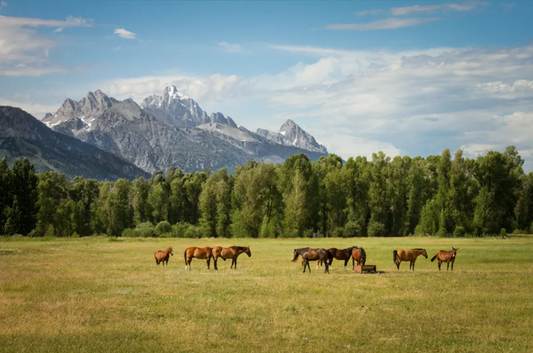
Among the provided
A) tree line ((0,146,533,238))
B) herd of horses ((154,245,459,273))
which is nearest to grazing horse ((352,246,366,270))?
herd of horses ((154,245,459,273))

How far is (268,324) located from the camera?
17.3 meters

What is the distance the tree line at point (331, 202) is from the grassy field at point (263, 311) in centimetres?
6334

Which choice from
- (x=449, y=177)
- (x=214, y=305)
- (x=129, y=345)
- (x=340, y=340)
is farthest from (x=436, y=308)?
(x=449, y=177)

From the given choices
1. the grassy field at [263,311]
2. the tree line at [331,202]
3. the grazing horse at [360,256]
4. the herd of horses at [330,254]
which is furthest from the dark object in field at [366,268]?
the tree line at [331,202]

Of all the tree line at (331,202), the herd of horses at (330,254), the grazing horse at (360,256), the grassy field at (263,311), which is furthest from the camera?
the tree line at (331,202)

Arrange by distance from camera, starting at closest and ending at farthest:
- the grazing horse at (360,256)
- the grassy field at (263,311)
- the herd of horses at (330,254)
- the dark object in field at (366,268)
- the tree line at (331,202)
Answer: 1. the grassy field at (263,311)
2. the dark object in field at (366,268)
3. the herd of horses at (330,254)
4. the grazing horse at (360,256)
5. the tree line at (331,202)

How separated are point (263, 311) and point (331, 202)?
3269 inches

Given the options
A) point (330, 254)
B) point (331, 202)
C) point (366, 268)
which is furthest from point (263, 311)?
point (331, 202)

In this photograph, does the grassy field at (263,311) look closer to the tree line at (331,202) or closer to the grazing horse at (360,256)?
the grazing horse at (360,256)

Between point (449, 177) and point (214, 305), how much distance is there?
276 feet

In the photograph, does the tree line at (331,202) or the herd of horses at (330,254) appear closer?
the herd of horses at (330,254)

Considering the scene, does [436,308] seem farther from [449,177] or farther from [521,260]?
[449,177]

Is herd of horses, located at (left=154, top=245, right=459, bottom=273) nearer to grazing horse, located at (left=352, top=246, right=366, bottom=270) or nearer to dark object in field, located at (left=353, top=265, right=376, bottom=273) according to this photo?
grazing horse, located at (left=352, top=246, right=366, bottom=270)

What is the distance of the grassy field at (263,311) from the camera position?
1510cm
